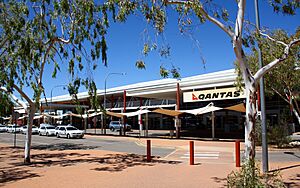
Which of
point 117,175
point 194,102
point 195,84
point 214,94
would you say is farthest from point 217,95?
point 117,175

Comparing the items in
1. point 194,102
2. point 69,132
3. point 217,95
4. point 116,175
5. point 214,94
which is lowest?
point 116,175

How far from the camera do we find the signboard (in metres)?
29.3

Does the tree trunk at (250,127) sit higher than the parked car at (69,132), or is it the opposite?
the tree trunk at (250,127)

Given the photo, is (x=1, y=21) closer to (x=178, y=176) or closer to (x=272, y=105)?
(x=178, y=176)

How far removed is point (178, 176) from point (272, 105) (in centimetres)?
3389

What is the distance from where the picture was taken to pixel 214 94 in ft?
102

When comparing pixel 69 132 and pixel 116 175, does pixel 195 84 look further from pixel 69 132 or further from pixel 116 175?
pixel 116 175

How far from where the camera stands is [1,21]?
14594mm

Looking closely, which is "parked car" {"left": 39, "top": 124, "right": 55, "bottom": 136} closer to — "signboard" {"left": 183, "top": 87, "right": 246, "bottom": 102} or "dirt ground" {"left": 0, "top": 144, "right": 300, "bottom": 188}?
"signboard" {"left": 183, "top": 87, "right": 246, "bottom": 102}

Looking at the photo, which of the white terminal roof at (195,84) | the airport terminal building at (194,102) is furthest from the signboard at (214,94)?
the white terminal roof at (195,84)

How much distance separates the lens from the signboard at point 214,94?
29.3 m

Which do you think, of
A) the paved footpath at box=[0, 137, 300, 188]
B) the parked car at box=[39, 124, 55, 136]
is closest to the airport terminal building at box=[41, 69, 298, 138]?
the parked car at box=[39, 124, 55, 136]

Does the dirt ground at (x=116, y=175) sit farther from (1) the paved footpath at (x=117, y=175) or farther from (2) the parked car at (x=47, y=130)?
(2) the parked car at (x=47, y=130)

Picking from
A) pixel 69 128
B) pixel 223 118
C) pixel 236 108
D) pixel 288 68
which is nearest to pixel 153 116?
pixel 223 118
